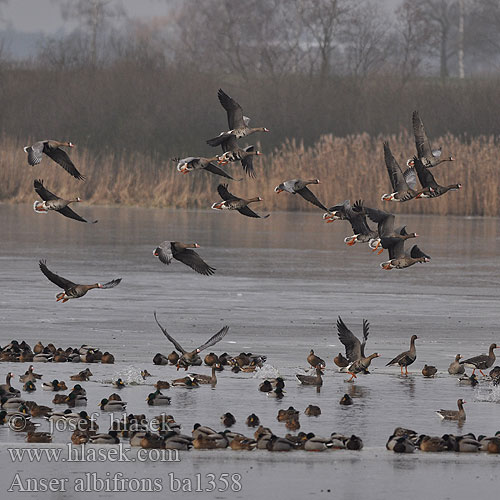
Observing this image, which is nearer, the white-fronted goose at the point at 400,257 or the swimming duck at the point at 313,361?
the white-fronted goose at the point at 400,257

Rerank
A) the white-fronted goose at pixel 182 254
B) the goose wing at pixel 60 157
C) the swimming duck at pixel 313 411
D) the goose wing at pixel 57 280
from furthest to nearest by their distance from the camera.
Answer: the goose wing at pixel 60 157
the goose wing at pixel 57 280
the white-fronted goose at pixel 182 254
the swimming duck at pixel 313 411

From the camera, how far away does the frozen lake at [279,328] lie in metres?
9.93

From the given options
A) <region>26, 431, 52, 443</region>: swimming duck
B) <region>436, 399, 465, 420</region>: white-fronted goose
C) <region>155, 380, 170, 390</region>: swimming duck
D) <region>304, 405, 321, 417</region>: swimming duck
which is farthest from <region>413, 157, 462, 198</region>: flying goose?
<region>26, 431, 52, 443</region>: swimming duck

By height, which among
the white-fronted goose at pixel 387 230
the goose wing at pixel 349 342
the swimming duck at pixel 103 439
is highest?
the white-fronted goose at pixel 387 230

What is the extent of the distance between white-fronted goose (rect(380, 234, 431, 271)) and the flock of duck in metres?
0.01

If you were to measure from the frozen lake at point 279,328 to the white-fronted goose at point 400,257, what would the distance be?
1.19 metres

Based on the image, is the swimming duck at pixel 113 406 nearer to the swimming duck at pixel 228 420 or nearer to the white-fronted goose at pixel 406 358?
the swimming duck at pixel 228 420

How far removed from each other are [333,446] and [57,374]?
4.19 m

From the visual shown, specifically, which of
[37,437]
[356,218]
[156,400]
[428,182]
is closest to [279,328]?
[356,218]

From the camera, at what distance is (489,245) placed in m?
29.9

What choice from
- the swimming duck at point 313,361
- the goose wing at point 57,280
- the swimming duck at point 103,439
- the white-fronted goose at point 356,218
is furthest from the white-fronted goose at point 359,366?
the swimming duck at point 103,439

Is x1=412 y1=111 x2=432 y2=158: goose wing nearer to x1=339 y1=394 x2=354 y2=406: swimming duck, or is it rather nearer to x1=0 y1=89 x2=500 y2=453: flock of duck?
x1=0 y1=89 x2=500 y2=453: flock of duck

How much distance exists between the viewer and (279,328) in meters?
17.5

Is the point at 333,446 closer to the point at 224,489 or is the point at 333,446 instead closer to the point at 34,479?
the point at 224,489
